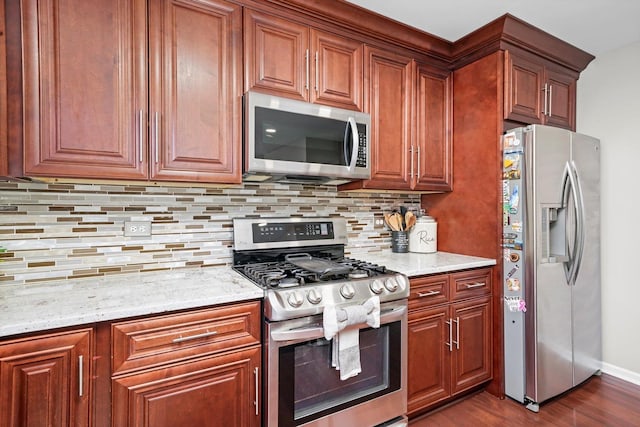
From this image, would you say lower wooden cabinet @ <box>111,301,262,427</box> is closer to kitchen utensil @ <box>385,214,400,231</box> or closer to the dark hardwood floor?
the dark hardwood floor

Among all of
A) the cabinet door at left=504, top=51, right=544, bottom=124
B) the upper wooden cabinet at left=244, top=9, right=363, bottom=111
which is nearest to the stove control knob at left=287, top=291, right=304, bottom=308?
the upper wooden cabinet at left=244, top=9, right=363, bottom=111

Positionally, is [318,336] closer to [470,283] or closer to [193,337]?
[193,337]

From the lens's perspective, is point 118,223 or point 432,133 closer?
point 118,223

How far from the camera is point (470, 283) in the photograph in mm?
2131

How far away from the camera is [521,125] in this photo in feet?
7.73

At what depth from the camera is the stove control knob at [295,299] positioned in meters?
1.42

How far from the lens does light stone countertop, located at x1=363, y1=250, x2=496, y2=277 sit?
6.40ft

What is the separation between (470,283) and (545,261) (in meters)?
0.47

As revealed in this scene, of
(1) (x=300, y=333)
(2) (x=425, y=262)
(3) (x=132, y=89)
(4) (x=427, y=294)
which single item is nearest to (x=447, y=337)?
(4) (x=427, y=294)

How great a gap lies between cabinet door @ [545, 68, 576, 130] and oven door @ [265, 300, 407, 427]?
1.93 meters

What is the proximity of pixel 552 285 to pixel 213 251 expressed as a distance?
209cm

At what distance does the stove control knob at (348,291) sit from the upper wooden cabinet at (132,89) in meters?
0.75

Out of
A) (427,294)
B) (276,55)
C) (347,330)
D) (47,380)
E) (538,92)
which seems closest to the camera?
(47,380)

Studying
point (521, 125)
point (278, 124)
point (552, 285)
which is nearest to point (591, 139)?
point (521, 125)
